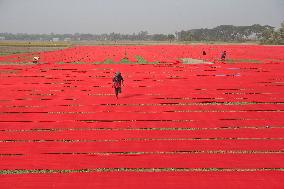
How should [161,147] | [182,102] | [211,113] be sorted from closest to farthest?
[161,147], [211,113], [182,102]

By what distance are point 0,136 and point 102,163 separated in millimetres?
4548

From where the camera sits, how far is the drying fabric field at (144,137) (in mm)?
7422

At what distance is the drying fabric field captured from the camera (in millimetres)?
7422

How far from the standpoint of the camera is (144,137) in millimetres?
10352

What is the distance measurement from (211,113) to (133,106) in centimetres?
367

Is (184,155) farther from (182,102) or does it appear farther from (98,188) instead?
(182,102)

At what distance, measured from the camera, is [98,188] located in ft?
22.6

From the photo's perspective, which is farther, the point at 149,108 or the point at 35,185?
the point at 149,108

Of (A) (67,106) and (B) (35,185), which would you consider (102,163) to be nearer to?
(B) (35,185)

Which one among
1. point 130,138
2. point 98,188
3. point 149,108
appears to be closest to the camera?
point 98,188

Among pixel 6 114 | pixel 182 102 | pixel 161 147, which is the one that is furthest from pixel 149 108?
pixel 6 114

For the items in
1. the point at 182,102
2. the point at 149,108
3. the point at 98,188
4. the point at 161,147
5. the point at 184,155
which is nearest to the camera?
the point at 98,188

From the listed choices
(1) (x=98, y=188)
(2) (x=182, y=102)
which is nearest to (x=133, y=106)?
(2) (x=182, y=102)

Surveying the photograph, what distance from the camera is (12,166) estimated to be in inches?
321
